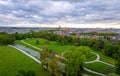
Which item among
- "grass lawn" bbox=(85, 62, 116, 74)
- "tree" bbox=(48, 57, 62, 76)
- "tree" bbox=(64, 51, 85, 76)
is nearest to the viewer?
"tree" bbox=(48, 57, 62, 76)

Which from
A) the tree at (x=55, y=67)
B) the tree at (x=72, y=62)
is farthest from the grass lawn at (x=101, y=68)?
the tree at (x=55, y=67)

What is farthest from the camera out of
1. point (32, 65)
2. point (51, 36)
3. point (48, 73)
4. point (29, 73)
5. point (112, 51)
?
point (51, 36)

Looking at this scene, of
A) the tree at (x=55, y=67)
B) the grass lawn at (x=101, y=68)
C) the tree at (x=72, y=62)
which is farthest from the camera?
the grass lawn at (x=101, y=68)

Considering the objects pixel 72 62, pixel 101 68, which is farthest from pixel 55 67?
pixel 101 68

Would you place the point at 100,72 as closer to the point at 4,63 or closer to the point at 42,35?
the point at 4,63

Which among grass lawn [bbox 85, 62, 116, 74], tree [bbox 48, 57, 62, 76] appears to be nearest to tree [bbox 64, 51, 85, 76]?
tree [bbox 48, 57, 62, 76]

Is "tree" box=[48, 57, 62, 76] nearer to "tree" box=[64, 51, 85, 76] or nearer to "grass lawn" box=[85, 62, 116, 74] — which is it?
"tree" box=[64, 51, 85, 76]

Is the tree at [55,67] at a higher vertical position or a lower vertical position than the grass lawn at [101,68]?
higher

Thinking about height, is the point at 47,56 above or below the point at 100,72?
above

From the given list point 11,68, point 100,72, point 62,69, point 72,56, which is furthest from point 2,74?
point 100,72

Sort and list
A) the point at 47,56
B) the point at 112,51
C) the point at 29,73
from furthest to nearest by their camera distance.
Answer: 1. the point at 112,51
2. the point at 47,56
3. the point at 29,73

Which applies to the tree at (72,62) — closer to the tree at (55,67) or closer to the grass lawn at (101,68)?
the tree at (55,67)
